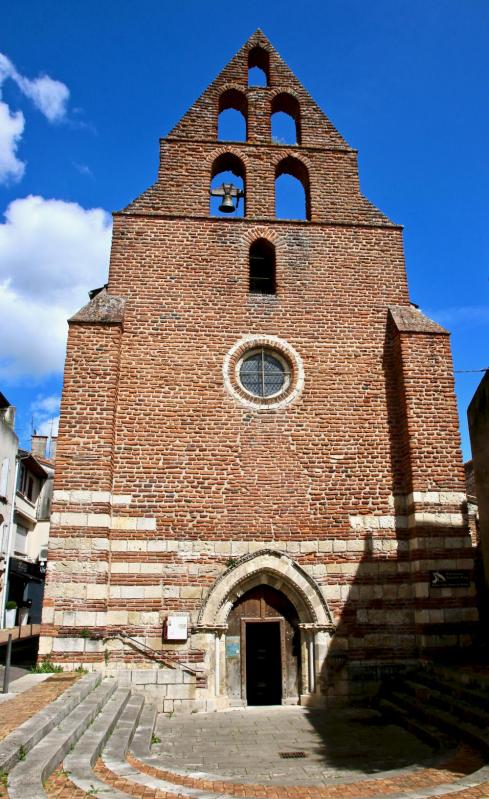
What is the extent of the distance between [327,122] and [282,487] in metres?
9.16

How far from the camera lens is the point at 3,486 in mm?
23328

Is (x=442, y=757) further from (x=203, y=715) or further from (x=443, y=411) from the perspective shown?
(x=443, y=411)

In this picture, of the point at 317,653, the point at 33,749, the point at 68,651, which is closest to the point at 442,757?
the point at 317,653

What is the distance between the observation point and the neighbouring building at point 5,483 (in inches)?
909

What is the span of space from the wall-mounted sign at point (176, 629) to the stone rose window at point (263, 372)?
13.9 ft

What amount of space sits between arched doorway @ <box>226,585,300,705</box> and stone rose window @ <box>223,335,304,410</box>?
3661mm

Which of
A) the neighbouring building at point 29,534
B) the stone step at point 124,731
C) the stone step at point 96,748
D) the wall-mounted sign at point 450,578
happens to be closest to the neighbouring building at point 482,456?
the wall-mounted sign at point 450,578

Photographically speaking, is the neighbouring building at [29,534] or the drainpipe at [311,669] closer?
the drainpipe at [311,669]

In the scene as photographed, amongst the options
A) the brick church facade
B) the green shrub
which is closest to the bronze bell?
the brick church facade

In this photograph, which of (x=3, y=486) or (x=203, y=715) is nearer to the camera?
(x=203, y=715)

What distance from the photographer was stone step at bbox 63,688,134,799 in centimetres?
537

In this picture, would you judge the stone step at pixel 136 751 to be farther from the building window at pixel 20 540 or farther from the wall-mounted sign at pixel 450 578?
the building window at pixel 20 540

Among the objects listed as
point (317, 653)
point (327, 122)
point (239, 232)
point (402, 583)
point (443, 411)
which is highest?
point (327, 122)

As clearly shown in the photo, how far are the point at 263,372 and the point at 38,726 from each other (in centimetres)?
789
